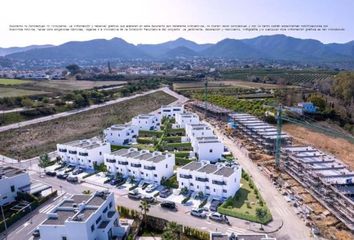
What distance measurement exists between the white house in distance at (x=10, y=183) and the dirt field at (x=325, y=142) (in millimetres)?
56864

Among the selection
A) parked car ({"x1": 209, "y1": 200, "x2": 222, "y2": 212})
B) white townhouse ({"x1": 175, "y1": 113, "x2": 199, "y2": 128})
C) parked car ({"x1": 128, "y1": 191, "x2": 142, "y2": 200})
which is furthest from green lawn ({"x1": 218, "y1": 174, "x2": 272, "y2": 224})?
white townhouse ({"x1": 175, "y1": 113, "x2": 199, "y2": 128})

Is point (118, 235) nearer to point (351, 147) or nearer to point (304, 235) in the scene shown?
point (304, 235)

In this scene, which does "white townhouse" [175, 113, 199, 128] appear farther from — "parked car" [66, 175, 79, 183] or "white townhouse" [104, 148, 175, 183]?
"parked car" [66, 175, 79, 183]

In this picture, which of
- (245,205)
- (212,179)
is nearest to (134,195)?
(212,179)

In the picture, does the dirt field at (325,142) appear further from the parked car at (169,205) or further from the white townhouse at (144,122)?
the parked car at (169,205)

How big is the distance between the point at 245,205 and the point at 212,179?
5.74 m

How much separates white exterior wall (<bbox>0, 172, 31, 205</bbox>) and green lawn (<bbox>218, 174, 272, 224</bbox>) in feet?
95.1

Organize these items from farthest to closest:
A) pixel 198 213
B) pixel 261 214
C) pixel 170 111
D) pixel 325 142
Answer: pixel 170 111 < pixel 325 142 < pixel 198 213 < pixel 261 214

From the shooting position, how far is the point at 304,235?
35625 millimetres

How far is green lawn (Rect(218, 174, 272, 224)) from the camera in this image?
3897cm

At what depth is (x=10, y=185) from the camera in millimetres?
44188

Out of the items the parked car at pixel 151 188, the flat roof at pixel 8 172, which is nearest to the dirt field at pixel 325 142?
the parked car at pixel 151 188

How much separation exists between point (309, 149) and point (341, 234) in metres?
24.8

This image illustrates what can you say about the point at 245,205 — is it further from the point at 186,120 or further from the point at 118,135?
the point at 186,120
